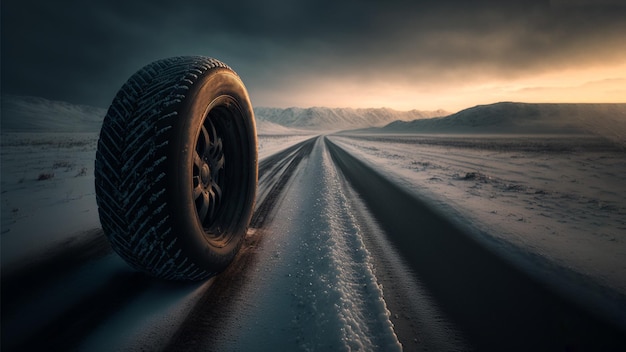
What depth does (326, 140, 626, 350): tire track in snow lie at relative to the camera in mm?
1621

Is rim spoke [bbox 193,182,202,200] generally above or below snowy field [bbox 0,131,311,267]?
above

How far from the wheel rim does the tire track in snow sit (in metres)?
2.06

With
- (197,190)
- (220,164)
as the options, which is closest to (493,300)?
(197,190)

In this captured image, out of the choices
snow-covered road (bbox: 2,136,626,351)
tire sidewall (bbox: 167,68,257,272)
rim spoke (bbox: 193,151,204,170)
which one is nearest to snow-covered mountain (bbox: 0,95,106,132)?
snow-covered road (bbox: 2,136,626,351)

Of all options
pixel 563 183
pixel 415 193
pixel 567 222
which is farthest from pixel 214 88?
pixel 563 183

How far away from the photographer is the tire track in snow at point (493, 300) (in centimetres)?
162

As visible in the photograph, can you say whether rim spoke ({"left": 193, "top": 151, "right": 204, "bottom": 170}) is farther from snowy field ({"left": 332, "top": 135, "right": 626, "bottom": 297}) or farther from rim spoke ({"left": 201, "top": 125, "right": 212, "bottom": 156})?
snowy field ({"left": 332, "top": 135, "right": 626, "bottom": 297})

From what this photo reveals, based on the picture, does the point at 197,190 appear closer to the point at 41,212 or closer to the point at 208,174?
the point at 208,174

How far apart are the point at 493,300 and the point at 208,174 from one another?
2684 mm

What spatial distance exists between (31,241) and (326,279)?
10.1ft

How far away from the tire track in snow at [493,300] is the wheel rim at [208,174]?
2060 millimetres

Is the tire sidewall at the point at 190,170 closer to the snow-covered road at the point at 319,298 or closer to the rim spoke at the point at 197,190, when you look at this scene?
the snow-covered road at the point at 319,298

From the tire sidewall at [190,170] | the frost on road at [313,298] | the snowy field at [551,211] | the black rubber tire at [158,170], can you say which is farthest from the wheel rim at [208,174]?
the snowy field at [551,211]

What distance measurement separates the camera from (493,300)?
1.98 meters
